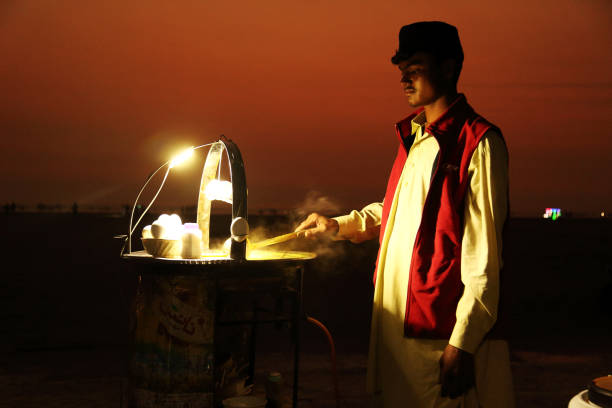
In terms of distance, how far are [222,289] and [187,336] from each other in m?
0.31

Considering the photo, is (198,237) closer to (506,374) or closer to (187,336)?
(187,336)

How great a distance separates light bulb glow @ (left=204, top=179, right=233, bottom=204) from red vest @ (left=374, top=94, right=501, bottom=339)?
1.60 meters

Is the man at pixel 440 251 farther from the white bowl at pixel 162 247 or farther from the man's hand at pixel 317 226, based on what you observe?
the white bowl at pixel 162 247

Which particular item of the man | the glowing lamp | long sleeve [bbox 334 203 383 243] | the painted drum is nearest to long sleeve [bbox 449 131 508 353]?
the man

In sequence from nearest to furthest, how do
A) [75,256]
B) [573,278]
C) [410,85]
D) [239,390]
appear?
[410,85] → [239,390] → [573,278] → [75,256]

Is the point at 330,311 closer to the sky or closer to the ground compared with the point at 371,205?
closer to the ground

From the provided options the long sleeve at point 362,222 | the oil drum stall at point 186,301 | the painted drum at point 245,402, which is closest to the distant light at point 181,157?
the oil drum stall at point 186,301

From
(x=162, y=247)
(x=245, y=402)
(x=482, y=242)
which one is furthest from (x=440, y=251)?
(x=245, y=402)

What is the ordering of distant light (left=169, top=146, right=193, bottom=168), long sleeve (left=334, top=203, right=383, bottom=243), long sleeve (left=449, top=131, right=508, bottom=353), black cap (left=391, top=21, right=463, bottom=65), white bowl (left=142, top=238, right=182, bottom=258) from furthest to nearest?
distant light (left=169, top=146, right=193, bottom=168)
white bowl (left=142, top=238, right=182, bottom=258)
long sleeve (left=334, top=203, right=383, bottom=243)
black cap (left=391, top=21, right=463, bottom=65)
long sleeve (left=449, top=131, right=508, bottom=353)

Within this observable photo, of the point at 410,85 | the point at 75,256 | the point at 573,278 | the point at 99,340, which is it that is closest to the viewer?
the point at 410,85

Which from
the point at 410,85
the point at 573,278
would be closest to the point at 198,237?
the point at 410,85

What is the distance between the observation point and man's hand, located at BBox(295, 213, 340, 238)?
10.3 ft

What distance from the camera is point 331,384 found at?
17.7 feet

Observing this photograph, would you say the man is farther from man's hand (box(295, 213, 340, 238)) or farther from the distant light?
the distant light
